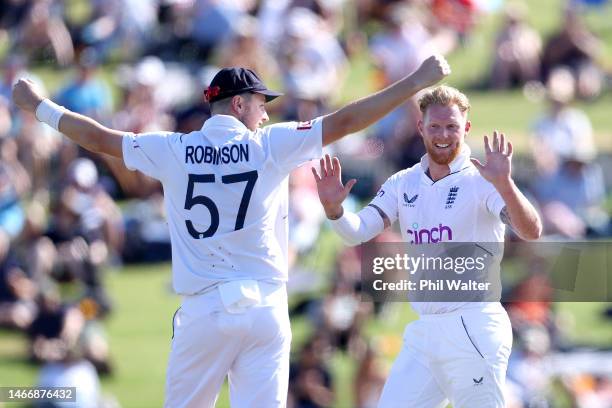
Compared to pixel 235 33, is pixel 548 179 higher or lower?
lower

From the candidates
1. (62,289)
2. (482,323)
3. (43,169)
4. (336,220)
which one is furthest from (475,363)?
(43,169)

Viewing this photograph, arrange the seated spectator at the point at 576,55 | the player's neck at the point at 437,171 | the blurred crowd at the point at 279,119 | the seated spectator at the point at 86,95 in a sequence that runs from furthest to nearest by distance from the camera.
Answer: the seated spectator at the point at 576,55 < the seated spectator at the point at 86,95 < the blurred crowd at the point at 279,119 < the player's neck at the point at 437,171

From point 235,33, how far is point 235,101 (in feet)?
34.9

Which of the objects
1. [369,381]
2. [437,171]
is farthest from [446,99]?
[369,381]

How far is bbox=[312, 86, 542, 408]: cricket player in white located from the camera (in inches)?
281

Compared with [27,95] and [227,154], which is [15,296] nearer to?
[27,95]

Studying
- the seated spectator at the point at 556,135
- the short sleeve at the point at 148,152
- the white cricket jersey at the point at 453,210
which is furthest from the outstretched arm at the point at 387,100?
the seated spectator at the point at 556,135

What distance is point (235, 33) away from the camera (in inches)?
696

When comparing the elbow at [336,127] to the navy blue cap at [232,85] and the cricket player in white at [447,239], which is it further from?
the navy blue cap at [232,85]

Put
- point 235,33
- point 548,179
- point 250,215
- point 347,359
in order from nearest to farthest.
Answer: point 250,215, point 347,359, point 548,179, point 235,33

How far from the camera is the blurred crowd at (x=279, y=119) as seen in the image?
13.6m

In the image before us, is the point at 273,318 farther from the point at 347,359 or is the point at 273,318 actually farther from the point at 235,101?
the point at 347,359

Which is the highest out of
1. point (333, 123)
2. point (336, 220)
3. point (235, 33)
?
point (235, 33)

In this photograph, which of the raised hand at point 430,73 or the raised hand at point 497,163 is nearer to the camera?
the raised hand at point 497,163
